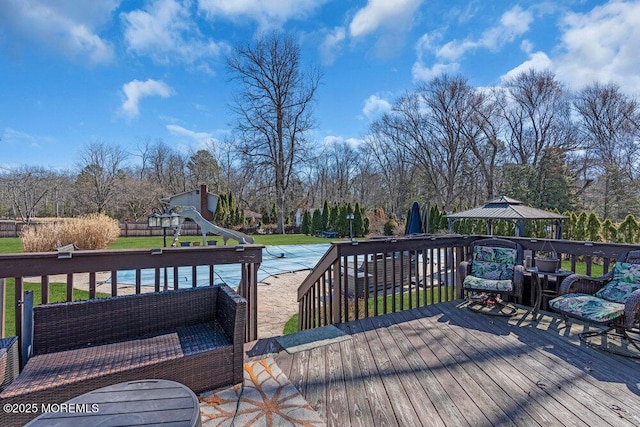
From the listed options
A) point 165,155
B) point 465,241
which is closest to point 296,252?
point 465,241

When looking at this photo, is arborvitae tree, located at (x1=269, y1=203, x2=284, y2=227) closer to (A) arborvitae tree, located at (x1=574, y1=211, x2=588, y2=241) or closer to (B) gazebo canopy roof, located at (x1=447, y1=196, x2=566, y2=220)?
(A) arborvitae tree, located at (x1=574, y1=211, x2=588, y2=241)

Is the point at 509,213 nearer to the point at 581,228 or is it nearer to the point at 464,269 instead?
the point at 464,269

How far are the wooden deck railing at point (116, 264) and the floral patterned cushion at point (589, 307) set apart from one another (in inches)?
118

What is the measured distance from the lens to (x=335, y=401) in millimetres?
2006

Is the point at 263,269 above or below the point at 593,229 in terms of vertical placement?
below

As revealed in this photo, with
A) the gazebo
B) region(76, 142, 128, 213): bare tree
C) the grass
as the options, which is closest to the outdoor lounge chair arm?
the gazebo

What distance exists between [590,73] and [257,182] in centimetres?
2478

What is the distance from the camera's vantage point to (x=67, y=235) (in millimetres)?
10281

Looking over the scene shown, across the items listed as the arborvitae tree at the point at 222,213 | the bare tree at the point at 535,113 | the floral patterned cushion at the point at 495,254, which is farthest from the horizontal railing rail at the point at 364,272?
the bare tree at the point at 535,113

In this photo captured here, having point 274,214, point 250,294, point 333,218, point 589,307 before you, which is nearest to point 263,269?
→ point 250,294

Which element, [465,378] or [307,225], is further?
[307,225]

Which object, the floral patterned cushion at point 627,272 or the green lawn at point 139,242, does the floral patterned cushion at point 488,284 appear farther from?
the green lawn at point 139,242

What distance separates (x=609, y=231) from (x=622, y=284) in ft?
29.2

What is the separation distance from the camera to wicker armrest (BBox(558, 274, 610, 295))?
3.33 m
